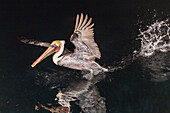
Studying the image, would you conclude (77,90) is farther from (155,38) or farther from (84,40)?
(155,38)

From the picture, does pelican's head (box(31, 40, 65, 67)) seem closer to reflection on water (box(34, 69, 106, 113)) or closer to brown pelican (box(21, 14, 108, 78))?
brown pelican (box(21, 14, 108, 78))

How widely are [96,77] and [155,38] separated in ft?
3.18

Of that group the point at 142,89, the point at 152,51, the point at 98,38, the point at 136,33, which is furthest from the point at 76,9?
the point at 142,89

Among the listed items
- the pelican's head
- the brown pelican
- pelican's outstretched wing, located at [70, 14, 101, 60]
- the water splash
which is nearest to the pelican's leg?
the brown pelican

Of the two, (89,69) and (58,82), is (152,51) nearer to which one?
(89,69)

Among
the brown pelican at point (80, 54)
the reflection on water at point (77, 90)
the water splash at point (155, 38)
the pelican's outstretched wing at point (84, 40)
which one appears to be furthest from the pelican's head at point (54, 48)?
the water splash at point (155, 38)

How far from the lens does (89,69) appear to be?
6.95ft

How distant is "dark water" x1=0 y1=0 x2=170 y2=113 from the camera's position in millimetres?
1746

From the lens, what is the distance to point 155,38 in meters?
2.71

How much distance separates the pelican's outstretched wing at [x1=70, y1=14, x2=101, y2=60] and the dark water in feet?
0.78

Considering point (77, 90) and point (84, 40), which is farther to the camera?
point (77, 90)

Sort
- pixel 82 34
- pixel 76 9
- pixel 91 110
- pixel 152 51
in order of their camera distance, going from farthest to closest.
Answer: pixel 76 9 → pixel 152 51 → pixel 82 34 → pixel 91 110

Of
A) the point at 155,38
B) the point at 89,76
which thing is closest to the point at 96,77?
the point at 89,76

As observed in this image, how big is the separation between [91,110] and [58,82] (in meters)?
0.54
